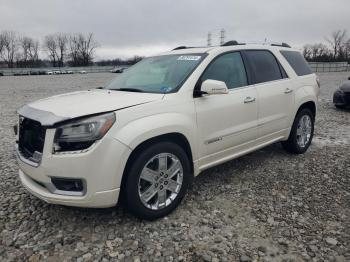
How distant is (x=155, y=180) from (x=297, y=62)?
350 cm

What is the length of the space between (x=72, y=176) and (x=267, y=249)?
5.96 feet

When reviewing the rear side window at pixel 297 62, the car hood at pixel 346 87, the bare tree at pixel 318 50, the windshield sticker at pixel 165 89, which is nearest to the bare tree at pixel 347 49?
the bare tree at pixel 318 50

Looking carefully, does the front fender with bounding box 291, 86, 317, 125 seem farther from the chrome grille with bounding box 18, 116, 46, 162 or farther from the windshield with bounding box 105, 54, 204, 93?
the chrome grille with bounding box 18, 116, 46, 162

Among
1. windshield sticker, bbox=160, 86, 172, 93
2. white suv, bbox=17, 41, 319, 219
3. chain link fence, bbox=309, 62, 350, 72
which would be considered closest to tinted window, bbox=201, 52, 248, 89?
white suv, bbox=17, 41, 319, 219

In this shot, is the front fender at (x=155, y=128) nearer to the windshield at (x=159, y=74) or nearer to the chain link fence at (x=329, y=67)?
the windshield at (x=159, y=74)

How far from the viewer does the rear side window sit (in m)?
5.28

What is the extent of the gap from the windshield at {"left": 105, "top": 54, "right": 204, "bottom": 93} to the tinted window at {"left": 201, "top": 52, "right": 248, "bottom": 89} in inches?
7.4

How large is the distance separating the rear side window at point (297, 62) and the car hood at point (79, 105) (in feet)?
9.12

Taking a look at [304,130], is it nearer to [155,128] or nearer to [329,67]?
[155,128]

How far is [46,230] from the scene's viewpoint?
324cm

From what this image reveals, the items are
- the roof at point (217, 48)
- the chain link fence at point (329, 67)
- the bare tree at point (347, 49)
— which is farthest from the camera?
the bare tree at point (347, 49)

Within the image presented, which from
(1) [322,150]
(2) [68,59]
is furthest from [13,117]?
(2) [68,59]

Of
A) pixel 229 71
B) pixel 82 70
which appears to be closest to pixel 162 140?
pixel 229 71

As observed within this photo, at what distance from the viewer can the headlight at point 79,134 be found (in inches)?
113
